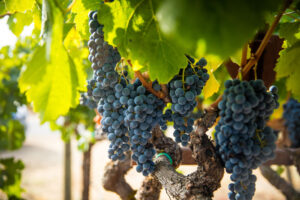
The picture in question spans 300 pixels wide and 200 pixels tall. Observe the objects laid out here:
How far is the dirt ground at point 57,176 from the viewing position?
4127 millimetres

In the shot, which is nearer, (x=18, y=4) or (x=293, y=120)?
(x=18, y=4)

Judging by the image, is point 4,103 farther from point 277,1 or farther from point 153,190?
point 277,1

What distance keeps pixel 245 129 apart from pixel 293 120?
165 cm

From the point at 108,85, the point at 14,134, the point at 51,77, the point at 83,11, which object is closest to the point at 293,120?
the point at 108,85

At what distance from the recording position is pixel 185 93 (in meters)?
0.77

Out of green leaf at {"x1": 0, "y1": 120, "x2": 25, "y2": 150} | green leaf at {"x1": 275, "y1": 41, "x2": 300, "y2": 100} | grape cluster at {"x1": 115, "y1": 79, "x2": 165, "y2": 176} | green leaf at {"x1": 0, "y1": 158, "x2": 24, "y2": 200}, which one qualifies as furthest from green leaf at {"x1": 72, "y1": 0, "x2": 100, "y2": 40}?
green leaf at {"x1": 0, "y1": 120, "x2": 25, "y2": 150}

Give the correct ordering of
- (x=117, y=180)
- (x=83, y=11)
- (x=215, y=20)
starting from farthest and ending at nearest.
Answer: (x=117, y=180)
(x=83, y=11)
(x=215, y=20)

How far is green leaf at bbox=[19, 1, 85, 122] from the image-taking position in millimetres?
561

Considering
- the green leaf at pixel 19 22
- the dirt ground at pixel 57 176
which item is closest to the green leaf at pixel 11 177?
the dirt ground at pixel 57 176

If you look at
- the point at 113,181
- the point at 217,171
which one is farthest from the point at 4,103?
the point at 217,171

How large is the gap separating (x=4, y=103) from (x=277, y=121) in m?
2.80

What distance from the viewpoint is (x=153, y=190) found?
131 centimetres

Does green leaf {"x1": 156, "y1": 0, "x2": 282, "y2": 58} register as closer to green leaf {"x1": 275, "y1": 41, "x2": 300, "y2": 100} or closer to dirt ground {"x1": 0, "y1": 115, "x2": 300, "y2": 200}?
green leaf {"x1": 275, "y1": 41, "x2": 300, "y2": 100}

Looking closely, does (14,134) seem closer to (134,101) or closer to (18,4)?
(18,4)
